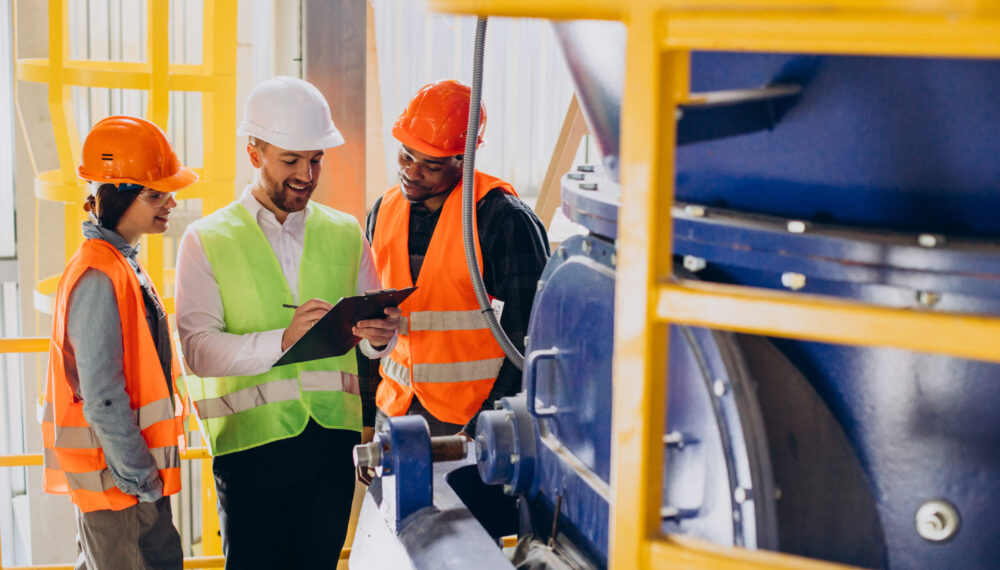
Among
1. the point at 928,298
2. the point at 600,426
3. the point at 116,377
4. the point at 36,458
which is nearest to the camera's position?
the point at 928,298

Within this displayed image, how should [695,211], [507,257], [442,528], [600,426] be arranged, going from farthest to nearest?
[507,257], [442,528], [600,426], [695,211]

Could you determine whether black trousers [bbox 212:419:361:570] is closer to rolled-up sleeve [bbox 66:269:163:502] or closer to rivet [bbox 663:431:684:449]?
rolled-up sleeve [bbox 66:269:163:502]

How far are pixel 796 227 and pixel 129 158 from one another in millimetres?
2154

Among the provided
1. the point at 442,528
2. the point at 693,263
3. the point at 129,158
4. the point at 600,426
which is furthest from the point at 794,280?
the point at 129,158

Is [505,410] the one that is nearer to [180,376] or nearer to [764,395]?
[764,395]

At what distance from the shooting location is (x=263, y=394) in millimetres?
3014

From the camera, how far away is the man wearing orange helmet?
330 cm

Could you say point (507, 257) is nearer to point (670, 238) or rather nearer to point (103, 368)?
point (103, 368)

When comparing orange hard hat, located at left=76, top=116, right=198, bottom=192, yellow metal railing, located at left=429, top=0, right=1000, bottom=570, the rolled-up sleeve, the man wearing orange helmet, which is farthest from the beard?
yellow metal railing, located at left=429, top=0, right=1000, bottom=570

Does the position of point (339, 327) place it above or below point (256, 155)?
below

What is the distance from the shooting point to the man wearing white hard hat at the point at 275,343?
9.59 ft

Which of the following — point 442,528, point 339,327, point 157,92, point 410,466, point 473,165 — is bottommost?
point 442,528

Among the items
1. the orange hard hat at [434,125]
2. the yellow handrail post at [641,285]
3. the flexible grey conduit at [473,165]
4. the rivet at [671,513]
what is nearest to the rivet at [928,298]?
the yellow handrail post at [641,285]

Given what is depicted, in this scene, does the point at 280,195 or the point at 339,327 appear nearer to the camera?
the point at 339,327
